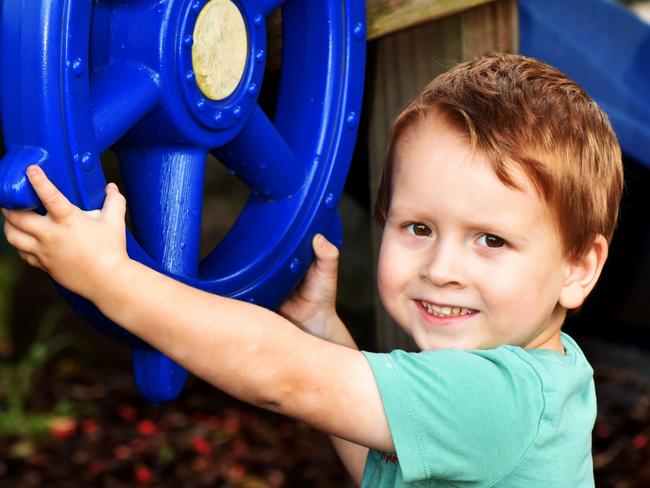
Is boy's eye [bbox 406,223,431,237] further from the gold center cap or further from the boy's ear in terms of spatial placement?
the gold center cap

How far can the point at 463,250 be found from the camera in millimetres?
1278

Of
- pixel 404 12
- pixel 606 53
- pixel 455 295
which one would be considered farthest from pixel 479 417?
pixel 606 53

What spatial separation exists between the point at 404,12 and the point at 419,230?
0.50m

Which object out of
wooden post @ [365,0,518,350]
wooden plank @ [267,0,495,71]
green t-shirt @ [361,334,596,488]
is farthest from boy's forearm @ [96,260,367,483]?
wooden post @ [365,0,518,350]

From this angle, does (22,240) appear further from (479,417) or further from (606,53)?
(606,53)

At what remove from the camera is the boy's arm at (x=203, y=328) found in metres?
1.08

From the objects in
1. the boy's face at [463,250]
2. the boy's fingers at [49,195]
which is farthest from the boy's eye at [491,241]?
the boy's fingers at [49,195]

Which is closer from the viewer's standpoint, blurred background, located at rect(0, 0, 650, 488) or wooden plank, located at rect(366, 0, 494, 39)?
wooden plank, located at rect(366, 0, 494, 39)

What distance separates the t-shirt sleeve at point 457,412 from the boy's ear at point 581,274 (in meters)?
0.16

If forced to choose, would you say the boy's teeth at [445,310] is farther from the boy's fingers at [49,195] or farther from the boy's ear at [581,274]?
the boy's fingers at [49,195]

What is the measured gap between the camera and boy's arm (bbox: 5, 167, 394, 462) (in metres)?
1.08

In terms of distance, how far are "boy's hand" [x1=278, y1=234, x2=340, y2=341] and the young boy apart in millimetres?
183

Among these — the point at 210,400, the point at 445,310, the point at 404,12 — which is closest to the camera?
the point at 445,310

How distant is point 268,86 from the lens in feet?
6.35
